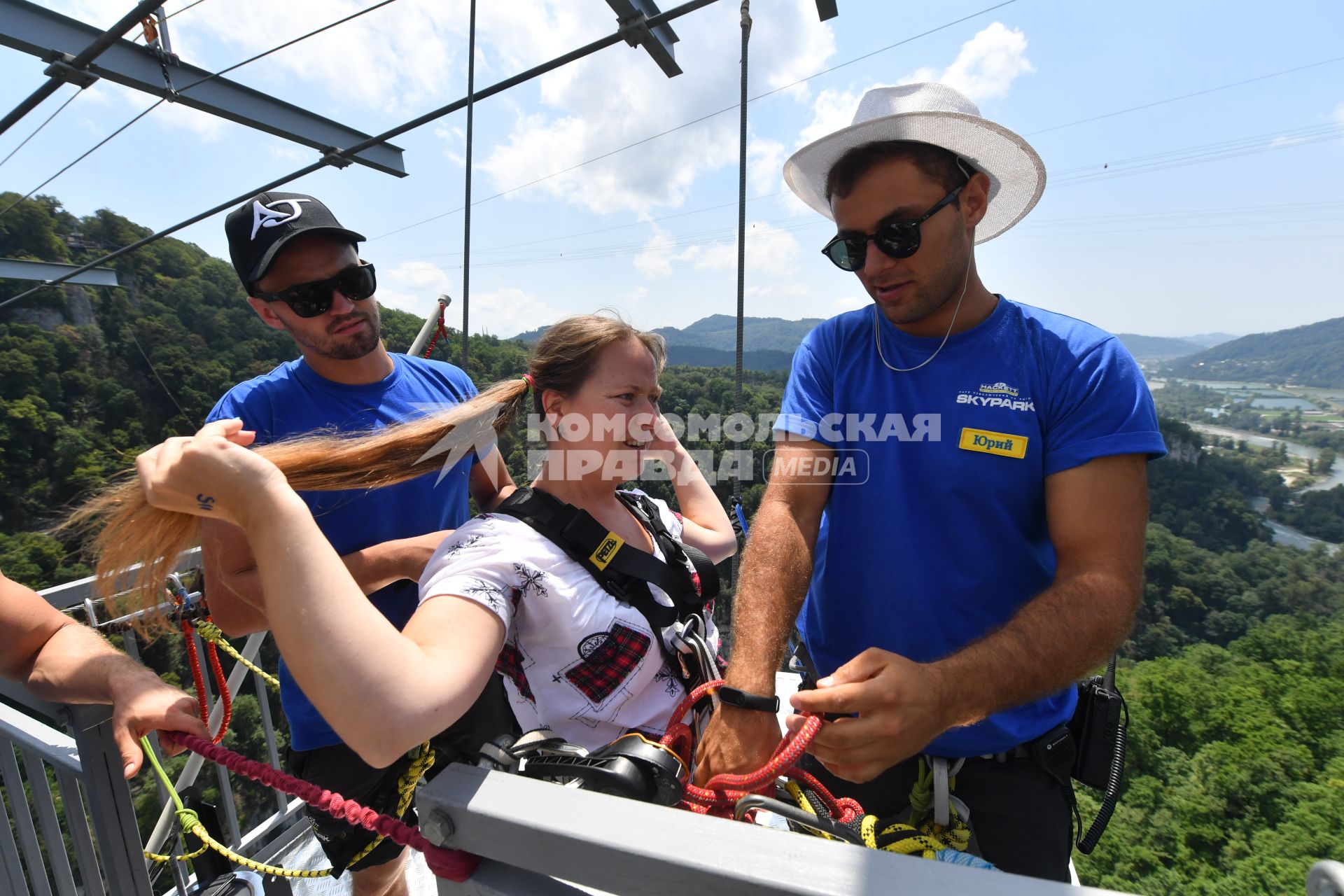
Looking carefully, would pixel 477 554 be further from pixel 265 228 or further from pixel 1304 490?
pixel 1304 490

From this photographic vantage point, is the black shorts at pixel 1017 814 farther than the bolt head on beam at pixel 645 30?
No

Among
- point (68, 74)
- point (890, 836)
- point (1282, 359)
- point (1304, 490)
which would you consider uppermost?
point (68, 74)

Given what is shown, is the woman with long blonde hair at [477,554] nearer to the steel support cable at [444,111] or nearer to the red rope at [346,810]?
the red rope at [346,810]

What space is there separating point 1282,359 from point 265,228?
130709mm

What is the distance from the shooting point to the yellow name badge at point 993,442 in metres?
1.45

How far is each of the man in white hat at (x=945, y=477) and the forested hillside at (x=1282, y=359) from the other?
370ft

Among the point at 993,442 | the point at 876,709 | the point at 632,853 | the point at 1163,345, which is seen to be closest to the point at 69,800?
the point at 632,853

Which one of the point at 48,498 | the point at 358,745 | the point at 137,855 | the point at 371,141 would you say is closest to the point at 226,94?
the point at 371,141

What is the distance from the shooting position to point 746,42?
3355 millimetres

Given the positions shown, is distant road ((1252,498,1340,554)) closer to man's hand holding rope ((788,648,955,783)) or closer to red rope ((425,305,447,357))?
red rope ((425,305,447,357))

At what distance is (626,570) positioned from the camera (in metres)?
1.46

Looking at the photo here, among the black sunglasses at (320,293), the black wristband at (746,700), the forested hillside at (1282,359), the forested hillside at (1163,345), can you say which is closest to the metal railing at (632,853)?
the black wristband at (746,700)

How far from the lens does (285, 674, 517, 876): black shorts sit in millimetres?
1786

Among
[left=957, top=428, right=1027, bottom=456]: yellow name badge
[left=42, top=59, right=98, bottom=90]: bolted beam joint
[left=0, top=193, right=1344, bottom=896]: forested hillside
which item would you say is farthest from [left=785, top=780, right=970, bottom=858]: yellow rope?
[left=0, top=193, right=1344, bottom=896]: forested hillside
